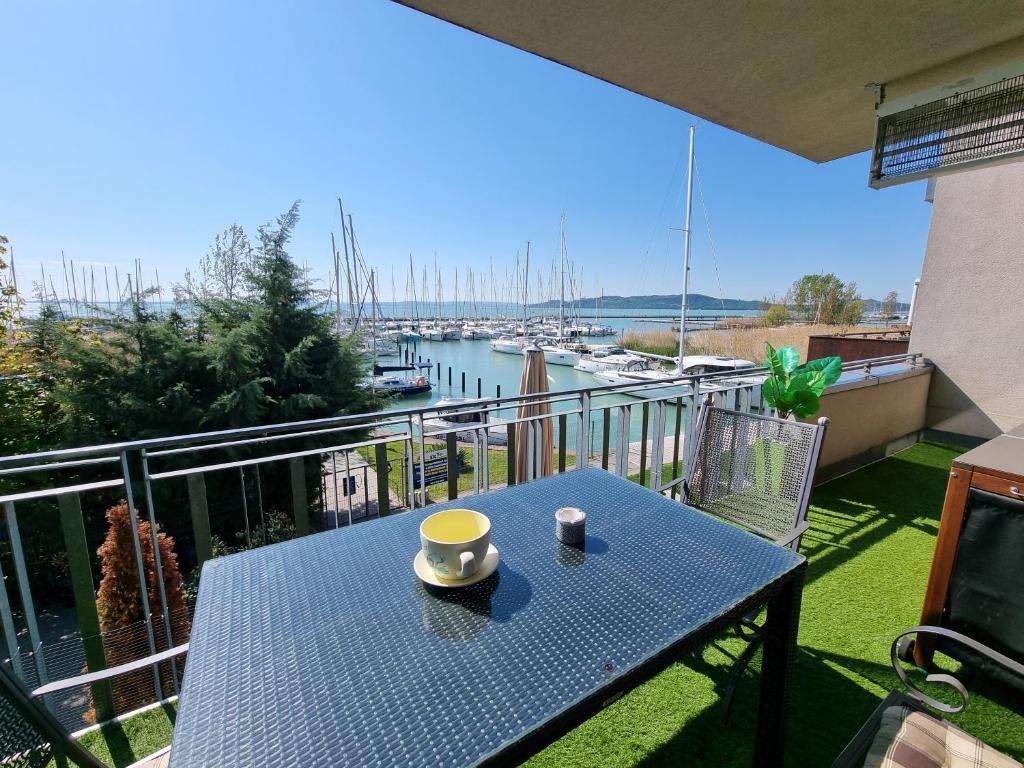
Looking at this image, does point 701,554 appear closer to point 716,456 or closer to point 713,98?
point 716,456

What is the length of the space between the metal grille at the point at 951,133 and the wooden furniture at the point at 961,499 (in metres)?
1.65

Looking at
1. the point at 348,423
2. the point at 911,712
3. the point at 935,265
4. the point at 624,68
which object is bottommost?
the point at 911,712

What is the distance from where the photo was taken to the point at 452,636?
804mm

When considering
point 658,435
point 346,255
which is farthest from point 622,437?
point 346,255

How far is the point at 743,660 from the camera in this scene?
1.40m

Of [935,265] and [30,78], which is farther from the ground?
[30,78]

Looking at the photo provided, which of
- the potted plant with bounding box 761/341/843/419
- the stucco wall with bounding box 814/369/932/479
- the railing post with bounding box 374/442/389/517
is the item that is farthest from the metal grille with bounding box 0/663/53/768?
the stucco wall with bounding box 814/369/932/479

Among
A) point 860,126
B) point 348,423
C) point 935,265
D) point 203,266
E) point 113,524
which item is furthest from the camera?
point 203,266

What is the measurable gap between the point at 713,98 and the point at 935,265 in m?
4.03

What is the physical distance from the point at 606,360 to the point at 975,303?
740 inches

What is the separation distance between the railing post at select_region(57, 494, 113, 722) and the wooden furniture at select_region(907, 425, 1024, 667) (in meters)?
3.19

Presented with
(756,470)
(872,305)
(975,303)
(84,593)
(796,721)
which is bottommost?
(796,721)

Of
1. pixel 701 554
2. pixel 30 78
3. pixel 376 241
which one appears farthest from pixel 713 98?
pixel 376 241

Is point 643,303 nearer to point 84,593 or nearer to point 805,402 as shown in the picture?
point 805,402
